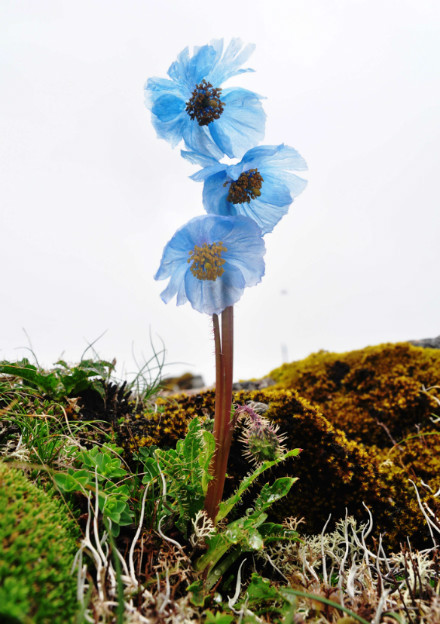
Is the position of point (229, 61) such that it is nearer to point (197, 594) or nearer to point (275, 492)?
point (275, 492)

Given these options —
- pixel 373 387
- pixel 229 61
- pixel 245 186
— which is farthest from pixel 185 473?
pixel 373 387

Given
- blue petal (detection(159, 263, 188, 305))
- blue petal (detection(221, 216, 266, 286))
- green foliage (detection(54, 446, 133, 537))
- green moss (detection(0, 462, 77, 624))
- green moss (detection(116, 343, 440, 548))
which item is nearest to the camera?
green moss (detection(0, 462, 77, 624))

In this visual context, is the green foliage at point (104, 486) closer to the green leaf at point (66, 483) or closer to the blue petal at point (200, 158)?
the green leaf at point (66, 483)

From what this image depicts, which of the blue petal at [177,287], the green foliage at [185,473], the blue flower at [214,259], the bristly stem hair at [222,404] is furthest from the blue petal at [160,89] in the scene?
the green foliage at [185,473]

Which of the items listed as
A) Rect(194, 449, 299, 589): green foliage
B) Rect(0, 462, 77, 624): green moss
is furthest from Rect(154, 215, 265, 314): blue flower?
Rect(0, 462, 77, 624): green moss

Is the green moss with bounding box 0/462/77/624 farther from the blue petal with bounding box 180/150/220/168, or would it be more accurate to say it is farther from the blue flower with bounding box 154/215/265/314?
the blue petal with bounding box 180/150/220/168
